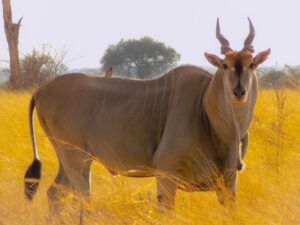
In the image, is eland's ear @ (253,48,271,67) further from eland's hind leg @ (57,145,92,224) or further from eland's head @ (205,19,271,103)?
eland's hind leg @ (57,145,92,224)

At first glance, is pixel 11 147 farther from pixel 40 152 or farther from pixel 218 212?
pixel 218 212

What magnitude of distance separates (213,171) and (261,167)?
142 centimetres

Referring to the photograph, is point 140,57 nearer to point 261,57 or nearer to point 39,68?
point 39,68

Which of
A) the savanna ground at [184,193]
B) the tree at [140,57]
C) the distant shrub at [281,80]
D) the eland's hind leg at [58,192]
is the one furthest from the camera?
the tree at [140,57]

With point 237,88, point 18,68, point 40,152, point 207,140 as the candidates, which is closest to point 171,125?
point 207,140

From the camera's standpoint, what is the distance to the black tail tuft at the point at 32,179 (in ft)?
16.4

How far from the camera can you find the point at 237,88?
4109 millimetres

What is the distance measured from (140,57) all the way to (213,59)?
28442mm

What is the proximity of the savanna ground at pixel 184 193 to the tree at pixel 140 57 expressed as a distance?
23.9m

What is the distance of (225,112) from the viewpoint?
14.6ft

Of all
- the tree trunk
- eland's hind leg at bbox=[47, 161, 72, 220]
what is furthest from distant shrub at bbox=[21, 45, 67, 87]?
eland's hind leg at bbox=[47, 161, 72, 220]

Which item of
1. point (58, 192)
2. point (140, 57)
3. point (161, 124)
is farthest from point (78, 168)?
point (140, 57)

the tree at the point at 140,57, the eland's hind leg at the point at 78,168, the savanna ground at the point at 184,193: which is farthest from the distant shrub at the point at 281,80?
the tree at the point at 140,57

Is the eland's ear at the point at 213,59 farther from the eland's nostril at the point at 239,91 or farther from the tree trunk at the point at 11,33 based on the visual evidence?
the tree trunk at the point at 11,33
